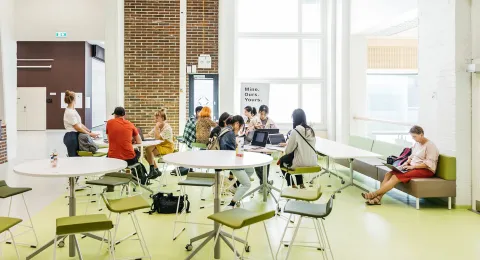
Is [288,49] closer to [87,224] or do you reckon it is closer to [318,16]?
[318,16]

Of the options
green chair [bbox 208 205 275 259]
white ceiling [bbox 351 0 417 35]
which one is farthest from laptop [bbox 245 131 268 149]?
white ceiling [bbox 351 0 417 35]

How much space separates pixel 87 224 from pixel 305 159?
3.38m

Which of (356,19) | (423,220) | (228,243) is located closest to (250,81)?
(356,19)

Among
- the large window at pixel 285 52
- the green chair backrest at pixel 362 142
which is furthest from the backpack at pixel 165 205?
the large window at pixel 285 52

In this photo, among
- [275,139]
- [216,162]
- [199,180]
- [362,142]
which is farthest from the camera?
[362,142]

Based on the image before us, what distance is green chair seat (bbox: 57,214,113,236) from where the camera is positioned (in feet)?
9.85

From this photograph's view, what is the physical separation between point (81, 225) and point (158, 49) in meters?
8.28

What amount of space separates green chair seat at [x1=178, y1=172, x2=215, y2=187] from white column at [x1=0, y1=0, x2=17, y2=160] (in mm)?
6417

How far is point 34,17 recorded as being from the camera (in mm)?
10445

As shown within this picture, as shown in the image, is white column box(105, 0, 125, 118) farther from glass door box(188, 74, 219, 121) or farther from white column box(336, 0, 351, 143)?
white column box(336, 0, 351, 143)

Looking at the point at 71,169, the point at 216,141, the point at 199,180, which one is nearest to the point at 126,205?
the point at 71,169

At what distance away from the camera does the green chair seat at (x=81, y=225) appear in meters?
3.00

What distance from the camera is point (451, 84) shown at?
5.64 metres

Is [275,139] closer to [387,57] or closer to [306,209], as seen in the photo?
[306,209]
